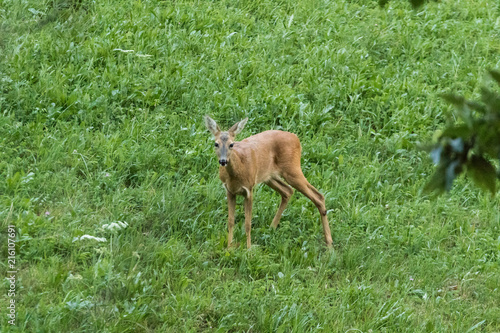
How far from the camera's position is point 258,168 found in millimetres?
6695

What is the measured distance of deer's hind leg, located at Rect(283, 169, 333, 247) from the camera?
270 inches

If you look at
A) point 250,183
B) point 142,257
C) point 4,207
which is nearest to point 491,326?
point 250,183

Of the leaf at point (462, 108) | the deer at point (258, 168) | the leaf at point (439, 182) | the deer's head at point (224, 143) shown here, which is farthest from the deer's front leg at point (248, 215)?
the leaf at point (462, 108)

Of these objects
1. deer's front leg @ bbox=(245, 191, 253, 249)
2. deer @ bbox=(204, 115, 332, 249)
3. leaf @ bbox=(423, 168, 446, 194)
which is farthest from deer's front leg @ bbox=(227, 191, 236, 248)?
leaf @ bbox=(423, 168, 446, 194)

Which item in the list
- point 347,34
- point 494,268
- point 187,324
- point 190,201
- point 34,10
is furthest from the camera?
point 347,34

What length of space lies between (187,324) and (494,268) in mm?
3157

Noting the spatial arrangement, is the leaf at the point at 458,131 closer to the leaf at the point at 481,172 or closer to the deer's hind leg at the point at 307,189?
the leaf at the point at 481,172

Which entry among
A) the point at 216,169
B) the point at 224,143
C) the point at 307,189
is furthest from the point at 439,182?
the point at 216,169

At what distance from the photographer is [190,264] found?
19.5 ft

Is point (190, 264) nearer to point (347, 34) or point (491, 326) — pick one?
point (491, 326)

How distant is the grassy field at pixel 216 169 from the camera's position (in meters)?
5.45

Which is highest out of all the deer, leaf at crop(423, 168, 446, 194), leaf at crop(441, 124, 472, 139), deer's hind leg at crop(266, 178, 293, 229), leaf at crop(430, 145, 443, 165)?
leaf at crop(441, 124, 472, 139)

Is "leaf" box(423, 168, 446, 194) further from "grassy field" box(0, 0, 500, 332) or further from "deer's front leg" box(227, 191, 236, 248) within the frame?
"deer's front leg" box(227, 191, 236, 248)

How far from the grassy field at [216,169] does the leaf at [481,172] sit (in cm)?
238
